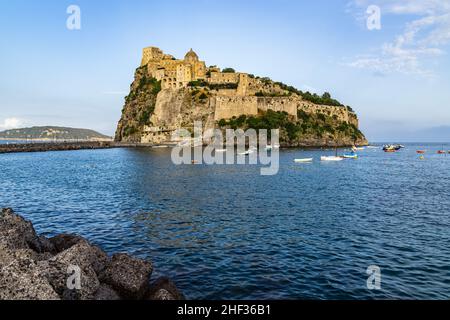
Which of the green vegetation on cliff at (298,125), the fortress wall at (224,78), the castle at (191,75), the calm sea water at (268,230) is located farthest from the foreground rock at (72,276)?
the fortress wall at (224,78)

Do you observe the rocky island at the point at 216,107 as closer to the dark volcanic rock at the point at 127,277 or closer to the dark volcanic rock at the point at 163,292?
the dark volcanic rock at the point at 127,277

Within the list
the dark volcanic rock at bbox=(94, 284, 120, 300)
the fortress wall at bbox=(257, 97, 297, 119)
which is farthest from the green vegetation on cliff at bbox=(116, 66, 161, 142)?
the dark volcanic rock at bbox=(94, 284, 120, 300)

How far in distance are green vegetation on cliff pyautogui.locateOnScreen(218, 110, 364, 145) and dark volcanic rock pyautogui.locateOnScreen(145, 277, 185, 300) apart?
95756mm

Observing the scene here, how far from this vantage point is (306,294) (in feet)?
34.8

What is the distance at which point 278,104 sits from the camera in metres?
114

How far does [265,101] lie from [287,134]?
14180 millimetres

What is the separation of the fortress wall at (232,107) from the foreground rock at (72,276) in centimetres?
9785

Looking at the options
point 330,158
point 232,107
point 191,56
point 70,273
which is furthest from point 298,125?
point 70,273

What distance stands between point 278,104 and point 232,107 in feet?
55.2

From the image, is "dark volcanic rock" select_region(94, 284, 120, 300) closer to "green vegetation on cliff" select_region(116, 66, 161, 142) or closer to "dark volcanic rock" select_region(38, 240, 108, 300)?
"dark volcanic rock" select_region(38, 240, 108, 300)

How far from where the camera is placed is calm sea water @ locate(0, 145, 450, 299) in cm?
1152

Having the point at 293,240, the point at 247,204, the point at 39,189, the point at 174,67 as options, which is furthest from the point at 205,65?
the point at 293,240

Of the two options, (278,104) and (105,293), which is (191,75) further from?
(105,293)

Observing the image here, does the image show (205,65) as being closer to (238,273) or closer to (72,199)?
(72,199)
